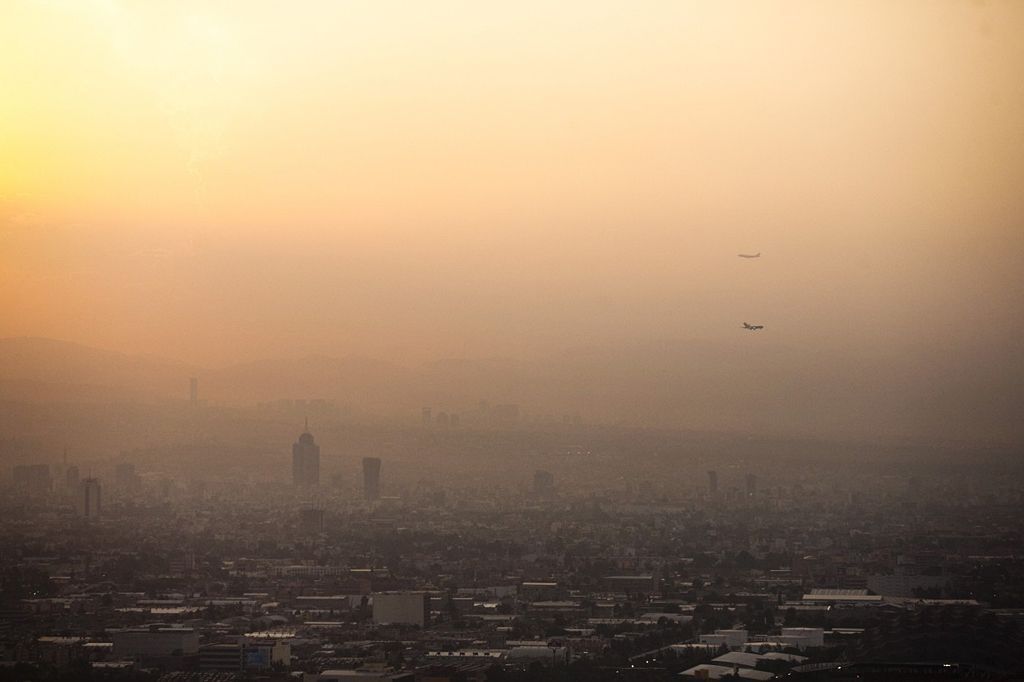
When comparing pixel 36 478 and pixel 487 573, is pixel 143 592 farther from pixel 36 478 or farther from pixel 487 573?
pixel 487 573

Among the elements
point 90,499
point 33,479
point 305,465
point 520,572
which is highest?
point 305,465

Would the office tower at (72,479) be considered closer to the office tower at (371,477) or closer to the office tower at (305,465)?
the office tower at (305,465)

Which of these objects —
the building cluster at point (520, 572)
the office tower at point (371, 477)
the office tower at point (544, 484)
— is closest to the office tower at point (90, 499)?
the building cluster at point (520, 572)

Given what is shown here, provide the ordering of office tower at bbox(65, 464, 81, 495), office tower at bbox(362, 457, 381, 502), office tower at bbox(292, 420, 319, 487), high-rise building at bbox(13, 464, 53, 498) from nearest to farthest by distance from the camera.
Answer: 1. high-rise building at bbox(13, 464, 53, 498)
2. office tower at bbox(65, 464, 81, 495)
3. office tower at bbox(362, 457, 381, 502)
4. office tower at bbox(292, 420, 319, 487)

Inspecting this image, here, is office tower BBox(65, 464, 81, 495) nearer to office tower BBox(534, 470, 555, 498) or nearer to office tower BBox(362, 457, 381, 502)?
office tower BBox(362, 457, 381, 502)

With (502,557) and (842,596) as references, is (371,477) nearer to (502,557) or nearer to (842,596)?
(502,557)

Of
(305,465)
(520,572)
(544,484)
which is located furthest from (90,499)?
(544,484)

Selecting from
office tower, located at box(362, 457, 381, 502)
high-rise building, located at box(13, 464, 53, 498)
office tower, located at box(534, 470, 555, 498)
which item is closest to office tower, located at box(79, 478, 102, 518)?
high-rise building, located at box(13, 464, 53, 498)
